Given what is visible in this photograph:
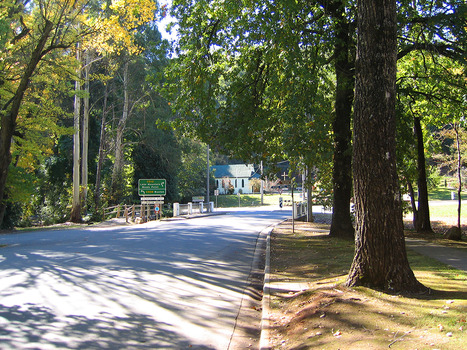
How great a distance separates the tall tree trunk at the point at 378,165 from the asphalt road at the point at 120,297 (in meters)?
2.49

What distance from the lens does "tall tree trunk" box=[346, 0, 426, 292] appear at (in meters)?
7.02

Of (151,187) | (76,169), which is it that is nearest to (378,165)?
(76,169)

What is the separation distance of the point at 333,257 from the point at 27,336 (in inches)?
343

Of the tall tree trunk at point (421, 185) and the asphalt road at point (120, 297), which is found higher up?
the tall tree trunk at point (421, 185)

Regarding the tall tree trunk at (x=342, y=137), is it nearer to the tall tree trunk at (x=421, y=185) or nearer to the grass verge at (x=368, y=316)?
the tall tree trunk at (x=421, y=185)

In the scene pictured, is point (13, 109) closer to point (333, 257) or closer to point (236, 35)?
point (236, 35)

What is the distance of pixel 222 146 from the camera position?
17.6 metres

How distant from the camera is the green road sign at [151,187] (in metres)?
33.8

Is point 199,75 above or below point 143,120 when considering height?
below

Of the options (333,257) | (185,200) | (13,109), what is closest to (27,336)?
(333,257)

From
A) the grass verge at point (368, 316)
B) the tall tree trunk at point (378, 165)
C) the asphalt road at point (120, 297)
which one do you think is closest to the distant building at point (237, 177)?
the asphalt road at point (120, 297)

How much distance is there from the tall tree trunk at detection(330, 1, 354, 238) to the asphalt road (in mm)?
4951

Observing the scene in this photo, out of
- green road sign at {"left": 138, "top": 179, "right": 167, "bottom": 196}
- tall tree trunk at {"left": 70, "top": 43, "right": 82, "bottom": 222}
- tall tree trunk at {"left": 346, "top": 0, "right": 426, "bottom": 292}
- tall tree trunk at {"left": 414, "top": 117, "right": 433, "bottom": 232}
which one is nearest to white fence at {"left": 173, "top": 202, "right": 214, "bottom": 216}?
green road sign at {"left": 138, "top": 179, "right": 167, "bottom": 196}

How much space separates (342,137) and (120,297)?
37.1ft
